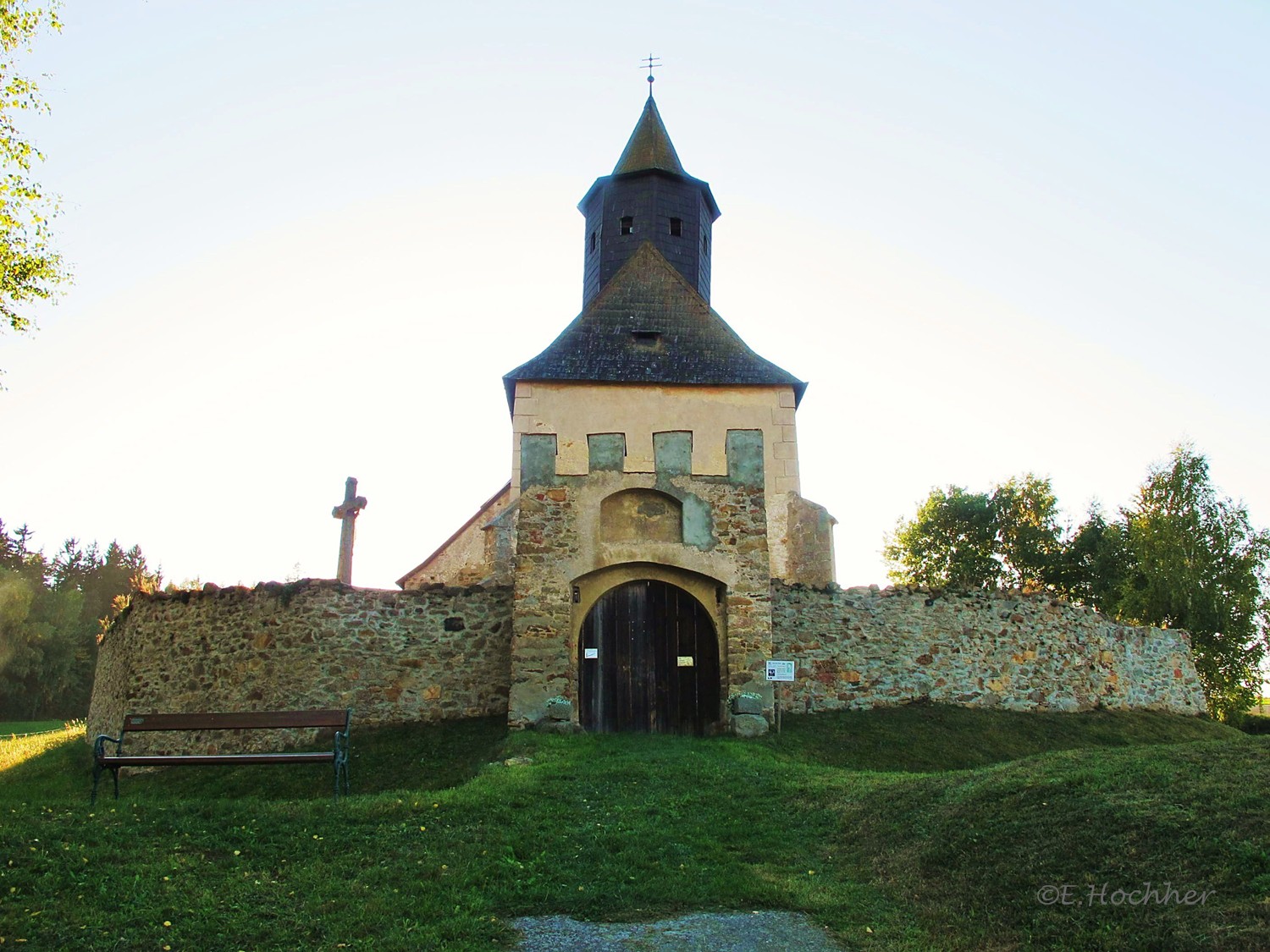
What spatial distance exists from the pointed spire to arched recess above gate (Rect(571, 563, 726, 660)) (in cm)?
1233

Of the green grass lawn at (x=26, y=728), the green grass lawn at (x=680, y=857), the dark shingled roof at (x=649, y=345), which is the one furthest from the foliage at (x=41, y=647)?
the green grass lawn at (x=680, y=857)

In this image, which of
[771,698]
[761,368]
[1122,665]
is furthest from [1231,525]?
[771,698]

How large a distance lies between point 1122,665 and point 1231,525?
14.0 m

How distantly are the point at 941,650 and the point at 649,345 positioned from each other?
717 centimetres

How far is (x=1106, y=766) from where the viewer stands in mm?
7629

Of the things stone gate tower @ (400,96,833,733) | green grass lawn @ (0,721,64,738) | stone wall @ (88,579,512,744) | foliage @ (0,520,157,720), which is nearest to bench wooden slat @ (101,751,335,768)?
stone gate tower @ (400,96,833,733)

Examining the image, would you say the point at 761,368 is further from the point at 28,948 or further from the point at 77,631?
the point at 77,631

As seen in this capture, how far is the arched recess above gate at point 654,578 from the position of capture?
14.5 m

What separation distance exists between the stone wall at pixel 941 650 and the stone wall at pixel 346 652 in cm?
468

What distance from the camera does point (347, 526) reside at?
765 inches

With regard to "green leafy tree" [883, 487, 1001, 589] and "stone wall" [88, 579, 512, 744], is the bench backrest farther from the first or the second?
"green leafy tree" [883, 487, 1001, 589]

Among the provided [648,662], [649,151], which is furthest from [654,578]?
[649,151]

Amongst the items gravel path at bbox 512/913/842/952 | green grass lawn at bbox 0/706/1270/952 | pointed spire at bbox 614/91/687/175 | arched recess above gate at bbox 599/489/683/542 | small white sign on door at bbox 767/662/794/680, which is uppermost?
pointed spire at bbox 614/91/687/175

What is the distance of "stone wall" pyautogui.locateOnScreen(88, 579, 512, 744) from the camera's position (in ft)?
49.4
